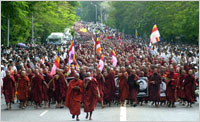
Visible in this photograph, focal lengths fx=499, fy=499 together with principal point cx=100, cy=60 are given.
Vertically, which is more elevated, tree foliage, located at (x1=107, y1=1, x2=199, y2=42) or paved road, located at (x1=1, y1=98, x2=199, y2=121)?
tree foliage, located at (x1=107, y1=1, x2=199, y2=42)

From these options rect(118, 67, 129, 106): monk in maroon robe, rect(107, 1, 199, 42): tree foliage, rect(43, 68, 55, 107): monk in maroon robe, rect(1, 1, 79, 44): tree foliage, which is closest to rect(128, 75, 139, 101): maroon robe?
rect(118, 67, 129, 106): monk in maroon robe

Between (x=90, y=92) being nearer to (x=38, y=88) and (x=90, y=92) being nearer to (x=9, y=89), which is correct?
(x=38, y=88)

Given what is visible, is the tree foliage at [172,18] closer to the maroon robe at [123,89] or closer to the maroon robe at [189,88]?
the maroon robe at [189,88]

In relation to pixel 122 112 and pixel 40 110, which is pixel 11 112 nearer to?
pixel 40 110

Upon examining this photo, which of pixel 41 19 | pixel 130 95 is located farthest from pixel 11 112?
pixel 41 19

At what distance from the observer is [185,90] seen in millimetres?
17312

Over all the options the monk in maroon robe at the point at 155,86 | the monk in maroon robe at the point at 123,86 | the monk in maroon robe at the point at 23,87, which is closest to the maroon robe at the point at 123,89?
the monk in maroon robe at the point at 123,86

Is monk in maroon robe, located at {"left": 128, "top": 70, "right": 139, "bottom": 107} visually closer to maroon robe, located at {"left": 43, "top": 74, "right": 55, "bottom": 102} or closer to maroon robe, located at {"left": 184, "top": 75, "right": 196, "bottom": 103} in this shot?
maroon robe, located at {"left": 184, "top": 75, "right": 196, "bottom": 103}

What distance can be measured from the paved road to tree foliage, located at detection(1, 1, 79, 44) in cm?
1013

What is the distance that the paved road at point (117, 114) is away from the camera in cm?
1398

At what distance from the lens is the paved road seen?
1398cm

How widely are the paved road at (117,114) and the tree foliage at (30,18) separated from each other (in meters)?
10.1

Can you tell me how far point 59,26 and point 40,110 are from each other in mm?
44555

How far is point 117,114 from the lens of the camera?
14.8m
